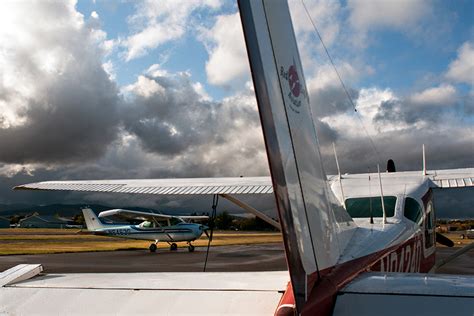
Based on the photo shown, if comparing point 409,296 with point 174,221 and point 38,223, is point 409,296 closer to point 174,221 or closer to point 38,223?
point 174,221

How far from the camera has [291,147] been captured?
232 cm

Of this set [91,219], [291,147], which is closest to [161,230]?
[91,219]

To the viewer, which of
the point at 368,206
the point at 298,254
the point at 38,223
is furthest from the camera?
the point at 38,223

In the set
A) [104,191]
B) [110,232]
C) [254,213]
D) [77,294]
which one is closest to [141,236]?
[110,232]

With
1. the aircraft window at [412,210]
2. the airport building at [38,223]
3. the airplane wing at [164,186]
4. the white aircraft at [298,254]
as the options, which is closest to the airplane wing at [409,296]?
the white aircraft at [298,254]

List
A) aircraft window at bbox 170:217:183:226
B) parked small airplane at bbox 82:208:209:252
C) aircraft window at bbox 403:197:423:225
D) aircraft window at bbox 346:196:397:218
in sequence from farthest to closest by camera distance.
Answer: aircraft window at bbox 170:217:183:226
parked small airplane at bbox 82:208:209:252
aircraft window at bbox 403:197:423:225
aircraft window at bbox 346:196:397:218

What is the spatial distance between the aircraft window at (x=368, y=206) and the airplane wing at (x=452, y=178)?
177 centimetres

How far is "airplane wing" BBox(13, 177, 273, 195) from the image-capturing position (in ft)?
22.0

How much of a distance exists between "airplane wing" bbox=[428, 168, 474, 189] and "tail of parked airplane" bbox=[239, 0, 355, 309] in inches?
179

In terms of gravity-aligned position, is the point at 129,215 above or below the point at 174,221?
above

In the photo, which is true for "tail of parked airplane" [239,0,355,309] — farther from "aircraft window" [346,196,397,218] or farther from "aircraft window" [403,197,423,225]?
"aircraft window" [403,197,423,225]

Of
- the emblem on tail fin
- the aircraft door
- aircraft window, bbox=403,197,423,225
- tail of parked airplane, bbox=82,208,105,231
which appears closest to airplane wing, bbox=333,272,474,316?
the emblem on tail fin

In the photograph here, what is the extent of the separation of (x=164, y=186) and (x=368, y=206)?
3.11 metres

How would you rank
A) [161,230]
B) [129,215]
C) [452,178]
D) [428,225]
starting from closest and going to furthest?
[428,225] < [452,178] < [129,215] < [161,230]
